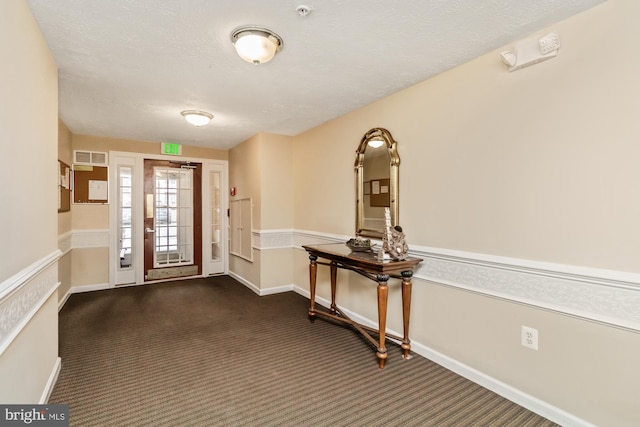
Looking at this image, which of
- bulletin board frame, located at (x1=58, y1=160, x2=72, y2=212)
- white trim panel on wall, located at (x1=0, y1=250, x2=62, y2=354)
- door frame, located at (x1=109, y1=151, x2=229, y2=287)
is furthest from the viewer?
door frame, located at (x1=109, y1=151, x2=229, y2=287)

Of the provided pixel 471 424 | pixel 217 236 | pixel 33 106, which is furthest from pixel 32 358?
pixel 217 236

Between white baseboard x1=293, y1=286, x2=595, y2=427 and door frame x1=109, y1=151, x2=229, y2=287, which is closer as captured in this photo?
white baseboard x1=293, y1=286, x2=595, y2=427

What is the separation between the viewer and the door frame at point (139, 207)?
4.72m

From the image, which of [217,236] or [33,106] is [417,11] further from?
[217,236]

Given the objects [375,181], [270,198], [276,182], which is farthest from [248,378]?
[276,182]

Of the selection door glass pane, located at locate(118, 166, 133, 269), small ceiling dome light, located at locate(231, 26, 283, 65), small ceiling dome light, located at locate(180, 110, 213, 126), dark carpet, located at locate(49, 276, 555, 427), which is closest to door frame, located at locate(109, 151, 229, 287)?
door glass pane, located at locate(118, 166, 133, 269)

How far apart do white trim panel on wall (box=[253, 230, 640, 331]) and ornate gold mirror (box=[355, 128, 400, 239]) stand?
1.64 feet

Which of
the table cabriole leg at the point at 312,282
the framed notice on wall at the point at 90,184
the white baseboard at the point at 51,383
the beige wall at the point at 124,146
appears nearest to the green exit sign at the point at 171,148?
the beige wall at the point at 124,146

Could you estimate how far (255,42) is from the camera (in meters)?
1.89

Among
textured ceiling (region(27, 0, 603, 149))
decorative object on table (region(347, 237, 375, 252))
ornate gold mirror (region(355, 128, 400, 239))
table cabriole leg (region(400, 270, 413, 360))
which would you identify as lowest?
table cabriole leg (region(400, 270, 413, 360))

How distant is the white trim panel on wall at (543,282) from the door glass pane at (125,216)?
14.3ft

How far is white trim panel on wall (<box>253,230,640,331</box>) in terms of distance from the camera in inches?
62.1

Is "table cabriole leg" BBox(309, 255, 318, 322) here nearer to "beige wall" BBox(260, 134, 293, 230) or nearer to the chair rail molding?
the chair rail molding

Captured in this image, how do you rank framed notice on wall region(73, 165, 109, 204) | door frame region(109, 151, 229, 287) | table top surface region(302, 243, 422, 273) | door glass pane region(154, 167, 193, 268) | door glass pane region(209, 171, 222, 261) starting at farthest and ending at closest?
door glass pane region(209, 171, 222, 261), door glass pane region(154, 167, 193, 268), door frame region(109, 151, 229, 287), framed notice on wall region(73, 165, 109, 204), table top surface region(302, 243, 422, 273)
